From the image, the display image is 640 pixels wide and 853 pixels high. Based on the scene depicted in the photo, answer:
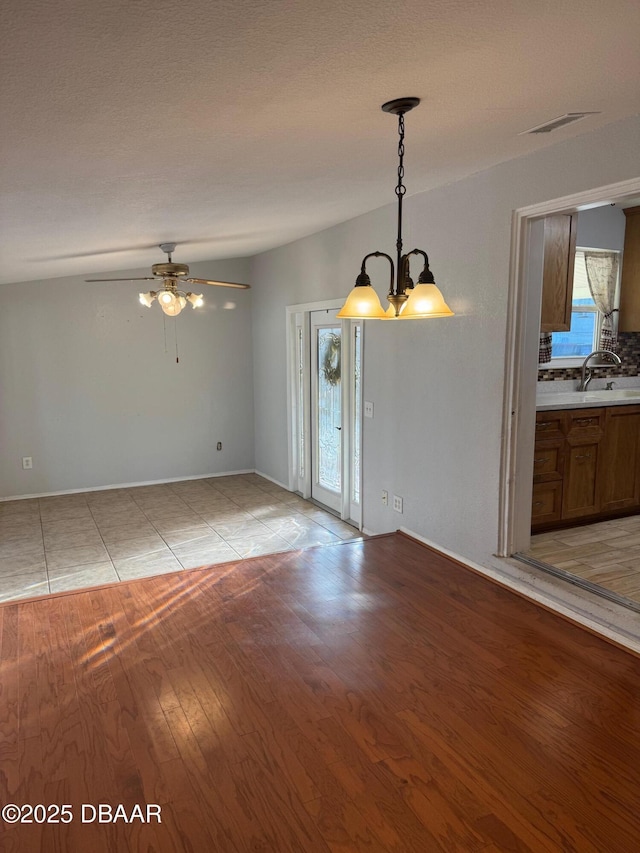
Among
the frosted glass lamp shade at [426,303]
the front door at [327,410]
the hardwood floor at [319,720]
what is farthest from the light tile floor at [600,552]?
the front door at [327,410]

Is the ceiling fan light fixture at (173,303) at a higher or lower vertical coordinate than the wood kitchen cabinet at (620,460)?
higher

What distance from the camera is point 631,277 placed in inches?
196

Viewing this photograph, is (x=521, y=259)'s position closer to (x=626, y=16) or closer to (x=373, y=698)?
(x=626, y=16)

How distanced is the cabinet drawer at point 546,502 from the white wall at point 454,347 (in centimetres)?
63

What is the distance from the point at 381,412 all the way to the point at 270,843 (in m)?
3.43

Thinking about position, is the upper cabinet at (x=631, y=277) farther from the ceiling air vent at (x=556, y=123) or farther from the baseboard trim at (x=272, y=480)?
the baseboard trim at (x=272, y=480)

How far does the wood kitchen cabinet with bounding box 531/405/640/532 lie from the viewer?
3965mm

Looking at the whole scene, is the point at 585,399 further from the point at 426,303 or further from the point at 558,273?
the point at 426,303

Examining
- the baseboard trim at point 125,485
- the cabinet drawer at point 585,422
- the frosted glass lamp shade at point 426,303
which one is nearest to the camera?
the frosted glass lamp shade at point 426,303

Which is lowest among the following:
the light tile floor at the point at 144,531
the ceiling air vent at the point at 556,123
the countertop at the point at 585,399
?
the light tile floor at the point at 144,531

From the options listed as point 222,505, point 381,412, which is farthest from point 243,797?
point 222,505

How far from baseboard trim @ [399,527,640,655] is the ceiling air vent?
6.34ft

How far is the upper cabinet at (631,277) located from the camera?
4918mm

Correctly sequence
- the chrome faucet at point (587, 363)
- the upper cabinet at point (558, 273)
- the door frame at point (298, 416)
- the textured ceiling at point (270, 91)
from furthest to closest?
the door frame at point (298, 416) → the chrome faucet at point (587, 363) → the upper cabinet at point (558, 273) → the textured ceiling at point (270, 91)
